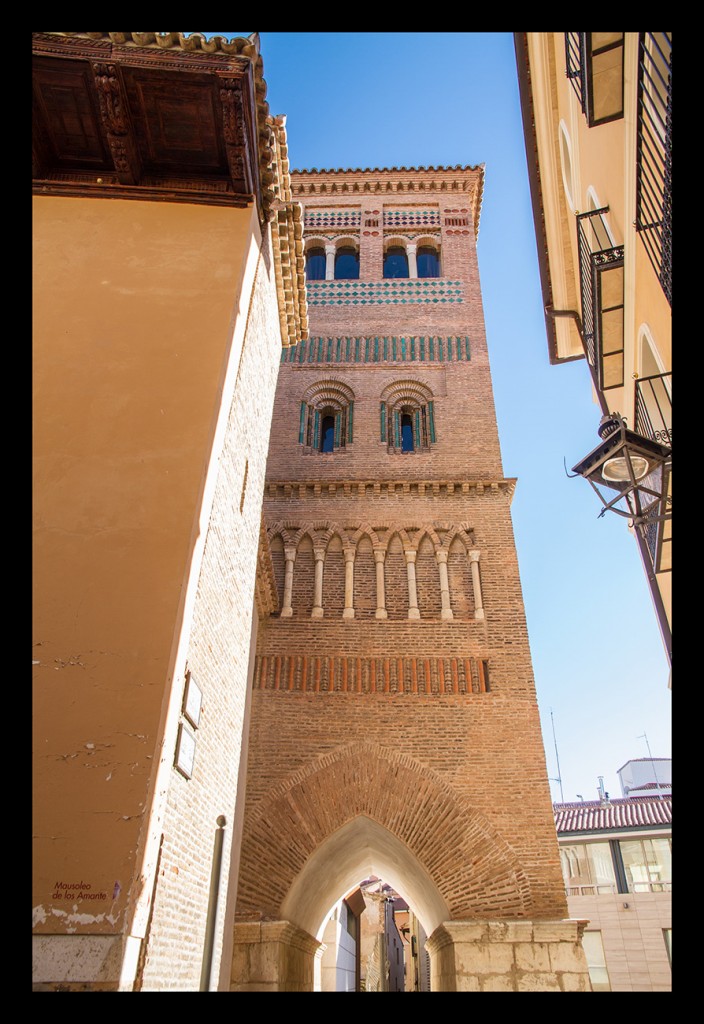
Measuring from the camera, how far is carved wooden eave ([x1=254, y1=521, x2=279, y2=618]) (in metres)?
8.56

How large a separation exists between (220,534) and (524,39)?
750 cm

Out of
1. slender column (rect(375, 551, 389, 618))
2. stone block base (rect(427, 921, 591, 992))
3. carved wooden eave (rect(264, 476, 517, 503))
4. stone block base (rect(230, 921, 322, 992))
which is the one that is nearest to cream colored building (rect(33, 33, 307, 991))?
stone block base (rect(230, 921, 322, 992))

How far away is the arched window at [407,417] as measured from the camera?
12.3m

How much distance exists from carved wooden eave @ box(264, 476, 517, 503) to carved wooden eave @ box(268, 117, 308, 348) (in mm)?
2755

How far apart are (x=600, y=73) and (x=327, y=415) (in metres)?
8.18

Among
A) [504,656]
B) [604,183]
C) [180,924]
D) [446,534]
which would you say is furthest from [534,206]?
[180,924]

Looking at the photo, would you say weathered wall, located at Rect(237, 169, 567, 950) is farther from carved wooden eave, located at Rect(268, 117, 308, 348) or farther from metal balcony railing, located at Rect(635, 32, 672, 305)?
metal balcony railing, located at Rect(635, 32, 672, 305)

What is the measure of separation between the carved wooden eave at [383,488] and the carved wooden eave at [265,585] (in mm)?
1991

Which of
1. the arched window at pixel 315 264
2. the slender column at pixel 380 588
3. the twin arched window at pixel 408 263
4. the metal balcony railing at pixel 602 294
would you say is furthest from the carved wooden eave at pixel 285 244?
the twin arched window at pixel 408 263

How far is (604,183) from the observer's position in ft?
21.9

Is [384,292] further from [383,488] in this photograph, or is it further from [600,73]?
[600,73]

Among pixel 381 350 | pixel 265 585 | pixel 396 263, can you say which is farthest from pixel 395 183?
pixel 265 585
